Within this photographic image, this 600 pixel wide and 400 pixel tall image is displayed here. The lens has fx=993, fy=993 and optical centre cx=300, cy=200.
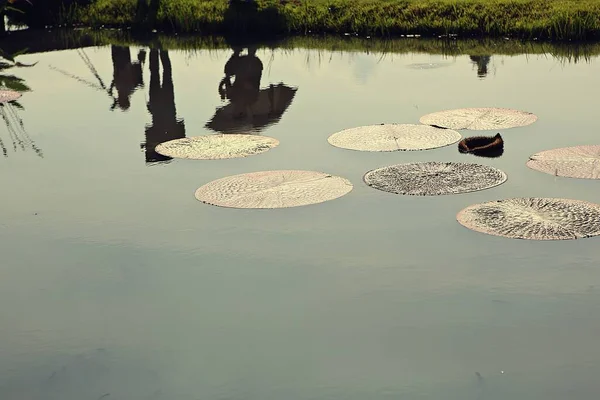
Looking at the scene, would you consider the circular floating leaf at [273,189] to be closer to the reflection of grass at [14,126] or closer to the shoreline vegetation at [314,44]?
the reflection of grass at [14,126]

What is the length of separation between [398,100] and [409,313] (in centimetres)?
410

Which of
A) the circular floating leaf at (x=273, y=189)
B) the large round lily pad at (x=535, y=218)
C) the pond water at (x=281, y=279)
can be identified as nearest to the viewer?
the pond water at (x=281, y=279)

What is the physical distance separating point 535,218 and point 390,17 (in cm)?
653

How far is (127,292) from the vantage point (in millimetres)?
4316

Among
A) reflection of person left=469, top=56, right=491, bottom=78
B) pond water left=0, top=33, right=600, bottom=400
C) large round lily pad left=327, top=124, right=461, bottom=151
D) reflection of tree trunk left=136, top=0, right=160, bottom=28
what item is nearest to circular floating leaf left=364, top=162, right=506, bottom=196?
pond water left=0, top=33, right=600, bottom=400

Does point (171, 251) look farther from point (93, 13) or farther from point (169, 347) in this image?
point (93, 13)

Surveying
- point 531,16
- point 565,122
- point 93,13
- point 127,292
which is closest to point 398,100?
point 565,122

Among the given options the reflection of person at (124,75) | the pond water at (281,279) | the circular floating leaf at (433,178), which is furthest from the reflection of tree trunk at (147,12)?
the circular floating leaf at (433,178)

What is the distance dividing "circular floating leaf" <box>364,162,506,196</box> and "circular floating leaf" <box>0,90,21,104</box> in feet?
13.1

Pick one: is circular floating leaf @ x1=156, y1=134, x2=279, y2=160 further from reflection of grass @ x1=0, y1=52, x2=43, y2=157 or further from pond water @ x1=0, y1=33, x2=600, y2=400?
reflection of grass @ x1=0, y1=52, x2=43, y2=157

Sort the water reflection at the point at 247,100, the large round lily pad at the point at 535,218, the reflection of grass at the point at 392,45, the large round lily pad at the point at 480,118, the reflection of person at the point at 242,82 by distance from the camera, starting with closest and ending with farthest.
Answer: the large round lily pad at the point at 535,218 < the large round lily pad at the point at 480,118 < the water reflection at the point at 247,100 < the reflection of person at the point at 242,82 < the reflection of grass at the point at 392,45

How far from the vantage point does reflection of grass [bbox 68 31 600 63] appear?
9.73 m

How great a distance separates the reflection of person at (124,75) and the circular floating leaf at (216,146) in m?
1.60

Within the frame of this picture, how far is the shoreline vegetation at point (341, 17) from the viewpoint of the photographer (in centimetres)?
1037
